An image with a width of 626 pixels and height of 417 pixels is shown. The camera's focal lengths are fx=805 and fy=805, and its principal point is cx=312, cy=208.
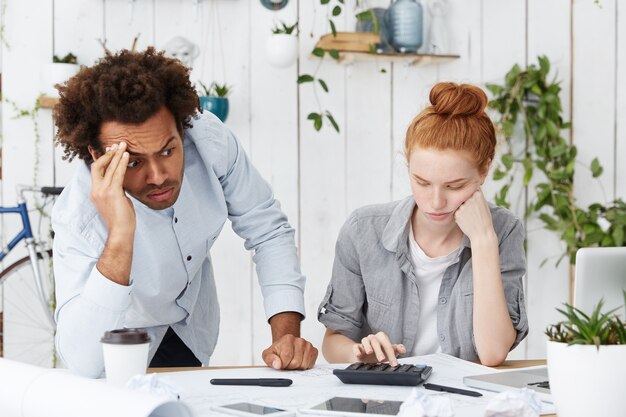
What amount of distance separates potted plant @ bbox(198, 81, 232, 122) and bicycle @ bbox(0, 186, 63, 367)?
2.26 feet

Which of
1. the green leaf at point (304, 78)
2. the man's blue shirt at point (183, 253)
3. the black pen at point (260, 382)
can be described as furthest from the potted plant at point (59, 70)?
the black pen at point (260, 382)

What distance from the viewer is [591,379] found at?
1042 millimetres

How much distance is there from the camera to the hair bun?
181cm

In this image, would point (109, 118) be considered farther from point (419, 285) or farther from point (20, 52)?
point (20, 52)

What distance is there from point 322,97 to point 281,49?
11.8 inches

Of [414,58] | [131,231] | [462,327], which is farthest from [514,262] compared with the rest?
[414,58]

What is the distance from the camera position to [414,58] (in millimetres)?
3266

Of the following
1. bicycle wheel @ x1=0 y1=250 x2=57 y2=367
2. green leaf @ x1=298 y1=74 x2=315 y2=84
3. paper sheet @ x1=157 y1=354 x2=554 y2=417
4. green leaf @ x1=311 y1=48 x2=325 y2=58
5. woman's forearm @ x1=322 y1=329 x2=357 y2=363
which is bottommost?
bicycle wheel @ x1=0 y1=250 x2=57 y2=367

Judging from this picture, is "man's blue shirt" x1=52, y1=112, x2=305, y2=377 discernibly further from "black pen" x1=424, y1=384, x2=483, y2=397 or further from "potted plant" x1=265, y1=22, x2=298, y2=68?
"potted plant" x1=265, y1=22, x2=298, y2=68

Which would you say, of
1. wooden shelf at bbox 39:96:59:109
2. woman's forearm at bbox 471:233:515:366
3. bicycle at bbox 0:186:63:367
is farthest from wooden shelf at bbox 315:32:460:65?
woman's forearm at bbox 471:233:515:366

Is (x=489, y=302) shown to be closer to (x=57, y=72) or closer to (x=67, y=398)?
(x=67, y=398)

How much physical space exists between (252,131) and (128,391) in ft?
7.72

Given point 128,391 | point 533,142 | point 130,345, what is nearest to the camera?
point 128,391

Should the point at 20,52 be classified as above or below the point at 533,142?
above
